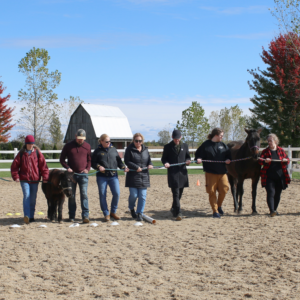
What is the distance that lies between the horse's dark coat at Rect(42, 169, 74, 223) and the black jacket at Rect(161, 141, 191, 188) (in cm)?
203

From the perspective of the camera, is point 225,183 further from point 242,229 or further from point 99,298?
point 99,298

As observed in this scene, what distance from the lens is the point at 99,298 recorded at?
3596 millimetres

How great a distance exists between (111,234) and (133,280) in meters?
2.19

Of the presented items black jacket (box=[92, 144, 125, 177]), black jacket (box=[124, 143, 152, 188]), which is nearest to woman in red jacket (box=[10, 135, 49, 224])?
black jacket (box=[92, 144, 125, 177])

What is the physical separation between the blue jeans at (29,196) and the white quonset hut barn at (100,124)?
29.8 m

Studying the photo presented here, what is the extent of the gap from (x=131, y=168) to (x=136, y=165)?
0.42ft

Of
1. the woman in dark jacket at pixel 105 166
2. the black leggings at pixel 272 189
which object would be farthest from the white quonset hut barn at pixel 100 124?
the black leggings at pixel 272 189

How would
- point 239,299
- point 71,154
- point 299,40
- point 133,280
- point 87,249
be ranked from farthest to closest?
1. point 299,40
2. point 71,154
3. point 87,249
4. point 133,280
5. point 239,299

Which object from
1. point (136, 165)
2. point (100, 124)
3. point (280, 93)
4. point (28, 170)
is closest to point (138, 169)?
point (136, 165)

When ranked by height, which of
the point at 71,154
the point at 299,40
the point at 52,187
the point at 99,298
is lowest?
the point at 99,298

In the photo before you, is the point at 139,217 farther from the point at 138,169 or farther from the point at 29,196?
the point at 29,196

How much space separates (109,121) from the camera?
39406 mm

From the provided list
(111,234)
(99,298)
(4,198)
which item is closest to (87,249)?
(111,234)

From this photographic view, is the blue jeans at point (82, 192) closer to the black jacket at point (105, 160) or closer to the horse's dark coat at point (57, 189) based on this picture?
the horse's dark coat at point (57, 189)
